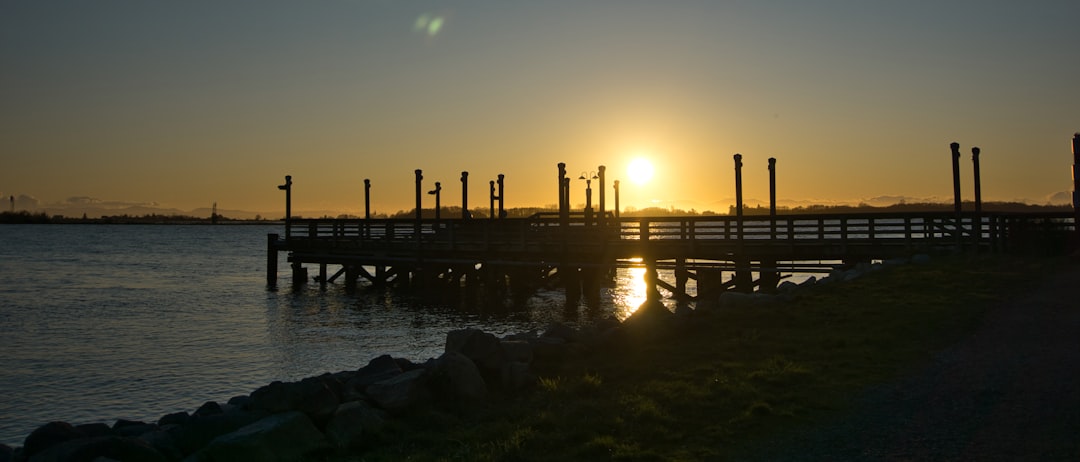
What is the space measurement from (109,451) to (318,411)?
2.23 meters

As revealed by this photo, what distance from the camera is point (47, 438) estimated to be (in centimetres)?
944

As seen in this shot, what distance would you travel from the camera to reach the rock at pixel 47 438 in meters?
9.37

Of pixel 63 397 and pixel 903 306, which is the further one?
pixel 63 397

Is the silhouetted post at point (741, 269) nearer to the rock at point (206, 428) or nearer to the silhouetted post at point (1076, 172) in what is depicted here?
the silhouetted post at point (1076, 172)

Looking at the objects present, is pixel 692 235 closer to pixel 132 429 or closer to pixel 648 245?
pixel 648 245

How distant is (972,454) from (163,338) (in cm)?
2447

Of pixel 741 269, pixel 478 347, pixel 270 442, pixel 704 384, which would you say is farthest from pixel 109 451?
pixel 741 269

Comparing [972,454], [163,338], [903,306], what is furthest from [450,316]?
[972,454]

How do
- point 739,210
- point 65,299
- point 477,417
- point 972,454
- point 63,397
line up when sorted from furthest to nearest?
point 65,299 → point 739,210 → point 63,397 → point 477,417 → point 972,454

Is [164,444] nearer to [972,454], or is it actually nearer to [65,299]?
[972,454]

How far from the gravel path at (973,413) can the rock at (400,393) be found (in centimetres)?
417

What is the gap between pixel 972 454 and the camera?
21.5 ft

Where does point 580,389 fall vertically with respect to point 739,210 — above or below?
below

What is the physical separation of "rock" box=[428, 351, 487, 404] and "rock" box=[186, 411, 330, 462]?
157 cm
